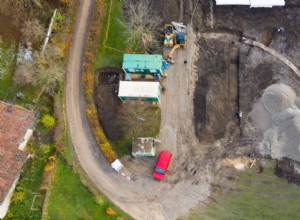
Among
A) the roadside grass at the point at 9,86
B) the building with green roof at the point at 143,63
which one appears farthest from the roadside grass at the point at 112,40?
the roadside grass at the point at 9,86

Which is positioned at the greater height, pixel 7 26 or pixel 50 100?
pixel 7 26

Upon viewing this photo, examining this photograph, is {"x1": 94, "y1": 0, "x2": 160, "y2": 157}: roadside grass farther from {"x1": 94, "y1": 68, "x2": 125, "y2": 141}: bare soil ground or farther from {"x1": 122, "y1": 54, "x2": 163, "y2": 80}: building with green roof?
{"x1": 122, "y1": 54, "x2": 163, "y2": 80}: building with green roof

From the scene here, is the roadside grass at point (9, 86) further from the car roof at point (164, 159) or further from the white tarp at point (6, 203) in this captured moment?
the car roof at point (164, 159)

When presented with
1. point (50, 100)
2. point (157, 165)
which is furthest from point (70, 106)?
point (157, 165)

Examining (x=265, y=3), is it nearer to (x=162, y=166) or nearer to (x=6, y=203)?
(x=162, y=166)

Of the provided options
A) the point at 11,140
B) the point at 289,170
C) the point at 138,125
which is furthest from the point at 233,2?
the point at 11,140

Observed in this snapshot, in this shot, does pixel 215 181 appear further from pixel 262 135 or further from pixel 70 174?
pixel 70 174

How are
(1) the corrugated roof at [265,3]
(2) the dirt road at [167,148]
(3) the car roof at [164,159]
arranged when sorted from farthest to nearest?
(1) the corrugated roof at [265,3] → (3) the car roof at [164,159] → (2) the dirt road at [167,148]
